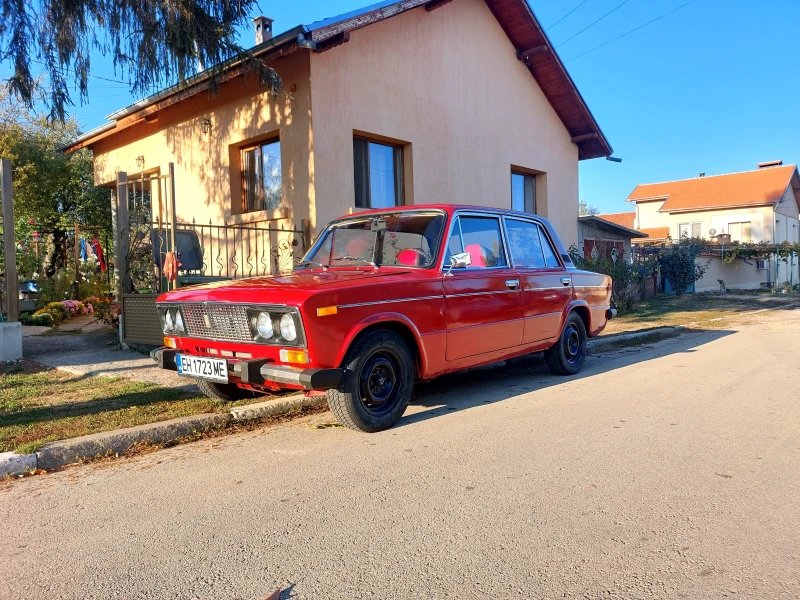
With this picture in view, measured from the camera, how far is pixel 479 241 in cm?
591

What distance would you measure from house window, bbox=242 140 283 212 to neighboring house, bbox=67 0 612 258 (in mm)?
32

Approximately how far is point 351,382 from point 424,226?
5.86ft

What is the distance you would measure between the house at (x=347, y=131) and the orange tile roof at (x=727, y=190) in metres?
25.2

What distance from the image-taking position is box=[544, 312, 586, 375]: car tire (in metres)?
7.05

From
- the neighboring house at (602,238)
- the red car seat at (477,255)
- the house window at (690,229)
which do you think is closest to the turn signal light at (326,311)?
the red car seat at (477,255)

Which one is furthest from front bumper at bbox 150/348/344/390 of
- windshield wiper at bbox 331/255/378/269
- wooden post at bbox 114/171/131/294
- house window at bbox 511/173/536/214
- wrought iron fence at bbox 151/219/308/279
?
house window at bbox 511/173/536/214

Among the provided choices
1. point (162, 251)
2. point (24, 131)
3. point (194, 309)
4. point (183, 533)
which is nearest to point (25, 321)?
point (162, 251)

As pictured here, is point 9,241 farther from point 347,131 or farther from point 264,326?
point 347,131

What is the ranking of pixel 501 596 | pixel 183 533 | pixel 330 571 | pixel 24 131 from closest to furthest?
pixel 501 596 → pixel 330 571 → pixel 183 533 → pixel 24 131

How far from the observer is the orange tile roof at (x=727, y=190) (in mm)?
34750

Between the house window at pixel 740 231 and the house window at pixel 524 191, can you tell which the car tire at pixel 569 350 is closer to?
the house window at pixel 524 191

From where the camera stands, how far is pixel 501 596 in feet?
8.04

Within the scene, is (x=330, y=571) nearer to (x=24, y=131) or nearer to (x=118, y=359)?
(x=118, y=359)

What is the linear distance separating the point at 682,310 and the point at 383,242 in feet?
43.3
